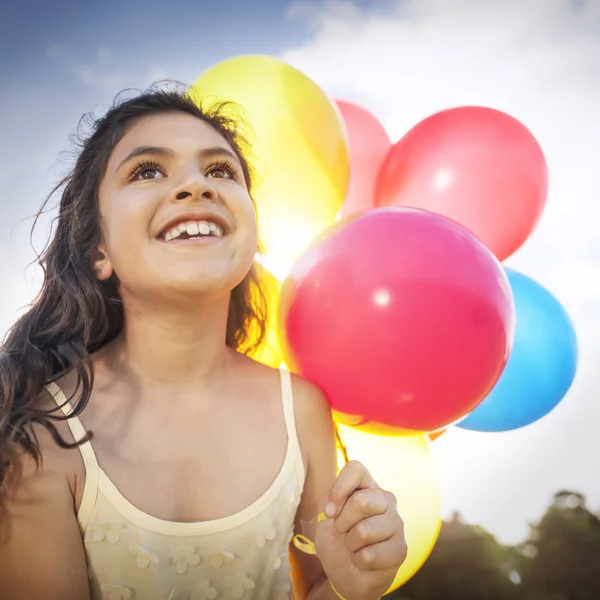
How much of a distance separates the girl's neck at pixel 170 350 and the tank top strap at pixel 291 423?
18 centimetres

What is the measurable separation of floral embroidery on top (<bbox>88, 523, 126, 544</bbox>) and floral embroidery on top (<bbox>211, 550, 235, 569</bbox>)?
207 millimetres

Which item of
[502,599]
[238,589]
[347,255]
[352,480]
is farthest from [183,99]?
[502,599]

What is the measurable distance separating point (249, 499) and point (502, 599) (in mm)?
2500

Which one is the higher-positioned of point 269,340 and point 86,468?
point 269,340

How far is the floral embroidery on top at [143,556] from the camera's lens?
112 centimetres

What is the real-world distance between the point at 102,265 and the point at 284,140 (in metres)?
0.61

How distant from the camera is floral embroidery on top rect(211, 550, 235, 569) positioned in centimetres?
117

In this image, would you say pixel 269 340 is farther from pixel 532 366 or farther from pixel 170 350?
pixel 532 366

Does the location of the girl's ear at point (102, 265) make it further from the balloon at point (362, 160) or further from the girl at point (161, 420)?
the balloon at point (362, 160)

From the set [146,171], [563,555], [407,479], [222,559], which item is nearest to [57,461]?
[222,559]

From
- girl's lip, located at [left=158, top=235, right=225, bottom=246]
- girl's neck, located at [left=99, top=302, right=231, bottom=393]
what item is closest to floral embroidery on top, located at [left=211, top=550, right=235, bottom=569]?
girl's neck, located at [left=99, top=302, right=231, bottom=393]

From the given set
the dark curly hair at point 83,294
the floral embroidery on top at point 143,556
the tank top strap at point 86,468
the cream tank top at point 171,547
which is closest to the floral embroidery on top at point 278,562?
the cream tank top at point 171,547

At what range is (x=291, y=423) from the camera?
1350mm

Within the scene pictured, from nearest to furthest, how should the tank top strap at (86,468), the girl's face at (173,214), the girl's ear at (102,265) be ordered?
the tank top strap at (86,468) < the girl's face at (173,214) < the girl's ear at (102,265)
